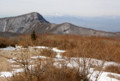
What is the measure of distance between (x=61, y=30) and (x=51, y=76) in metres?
21.1

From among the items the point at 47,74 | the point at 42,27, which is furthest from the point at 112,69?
the point at 42,27

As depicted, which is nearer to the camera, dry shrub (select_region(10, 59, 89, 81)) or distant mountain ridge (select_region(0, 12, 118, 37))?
dry shrub (select_region(10, 59, 89, 81))

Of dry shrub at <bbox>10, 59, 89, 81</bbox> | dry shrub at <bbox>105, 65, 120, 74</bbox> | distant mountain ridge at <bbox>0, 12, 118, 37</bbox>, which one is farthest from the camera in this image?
distant mountain ridge at <bbox>0, 12, 118, 37</bbox>

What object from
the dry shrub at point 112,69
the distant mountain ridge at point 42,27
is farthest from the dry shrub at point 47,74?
the distant mountain ridge at point 42,27

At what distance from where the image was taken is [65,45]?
1102 cm

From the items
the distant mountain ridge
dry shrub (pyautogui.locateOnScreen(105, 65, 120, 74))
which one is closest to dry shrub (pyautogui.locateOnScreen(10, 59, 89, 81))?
dry shrub (pyautogui.locateOnScreen(105, 65, 120, 74))

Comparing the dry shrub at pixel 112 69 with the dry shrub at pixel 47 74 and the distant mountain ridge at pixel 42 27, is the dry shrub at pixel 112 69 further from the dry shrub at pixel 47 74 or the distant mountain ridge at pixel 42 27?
the distant mountain ridge at pixel 42 27

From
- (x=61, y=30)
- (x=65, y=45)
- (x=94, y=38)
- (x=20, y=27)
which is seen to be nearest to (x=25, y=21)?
(x=20, y=27)

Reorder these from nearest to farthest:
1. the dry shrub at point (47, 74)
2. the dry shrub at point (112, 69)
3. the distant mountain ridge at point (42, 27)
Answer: the dry shrub at point (47, 74) < the dry shrub at point (112, 69) < the distant mountain ridge at point (42, 27)

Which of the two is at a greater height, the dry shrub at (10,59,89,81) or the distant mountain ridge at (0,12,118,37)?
the dry shrub at (10,59,89,81)

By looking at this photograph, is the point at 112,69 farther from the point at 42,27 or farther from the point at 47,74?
the point at 42,27

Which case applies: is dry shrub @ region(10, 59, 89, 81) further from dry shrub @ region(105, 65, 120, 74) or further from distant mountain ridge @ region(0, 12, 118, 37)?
distant mountain ridge @ region(0, 12, 118, 37)

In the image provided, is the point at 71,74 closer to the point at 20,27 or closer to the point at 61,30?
the point at 61,30

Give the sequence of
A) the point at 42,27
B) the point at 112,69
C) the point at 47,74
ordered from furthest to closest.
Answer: the point at 42,27 < the point at 112,69 < the point at 47,74
